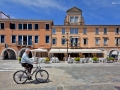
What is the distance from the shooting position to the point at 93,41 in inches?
1275

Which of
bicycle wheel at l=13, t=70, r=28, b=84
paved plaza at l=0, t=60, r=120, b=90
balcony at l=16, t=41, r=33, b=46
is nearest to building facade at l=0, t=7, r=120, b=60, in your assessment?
balcony at l=16, t=41, r=33, b=46

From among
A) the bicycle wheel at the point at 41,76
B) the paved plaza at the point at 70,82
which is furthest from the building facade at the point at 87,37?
the bicycle wheel at the point at 41,76

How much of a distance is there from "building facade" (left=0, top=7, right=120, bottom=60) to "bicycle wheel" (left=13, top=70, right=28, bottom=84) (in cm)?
2389

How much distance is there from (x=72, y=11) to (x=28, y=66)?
93.9ft

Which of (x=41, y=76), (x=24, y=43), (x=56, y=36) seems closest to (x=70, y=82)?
(x=41, y=76)

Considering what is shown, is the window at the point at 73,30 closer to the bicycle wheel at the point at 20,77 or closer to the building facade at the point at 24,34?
the building facade at the point at 24,34

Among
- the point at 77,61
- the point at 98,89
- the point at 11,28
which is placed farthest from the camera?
the point at 11,28

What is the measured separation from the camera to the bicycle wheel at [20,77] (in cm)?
762

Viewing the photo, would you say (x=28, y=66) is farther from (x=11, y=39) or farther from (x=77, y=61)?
(x=11, y=39)

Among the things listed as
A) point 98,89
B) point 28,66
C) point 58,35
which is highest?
point 58,35

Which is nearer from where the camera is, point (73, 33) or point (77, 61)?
point (77, 61)

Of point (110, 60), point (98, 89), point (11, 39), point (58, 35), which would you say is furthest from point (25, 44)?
point (98, 89)

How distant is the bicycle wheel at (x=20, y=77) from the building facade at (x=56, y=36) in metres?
23.9

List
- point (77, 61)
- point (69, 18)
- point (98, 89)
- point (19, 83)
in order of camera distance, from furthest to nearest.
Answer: point (69, 18), point (77, 61), point (19, 83), point (98, 89)
